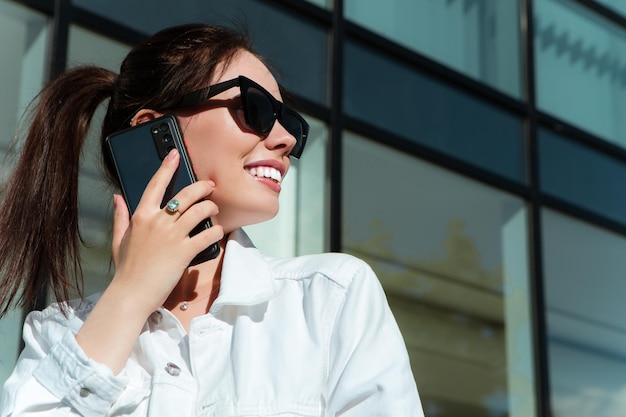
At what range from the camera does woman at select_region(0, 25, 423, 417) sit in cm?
193

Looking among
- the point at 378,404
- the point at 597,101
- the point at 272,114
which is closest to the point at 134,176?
the point at 272,114

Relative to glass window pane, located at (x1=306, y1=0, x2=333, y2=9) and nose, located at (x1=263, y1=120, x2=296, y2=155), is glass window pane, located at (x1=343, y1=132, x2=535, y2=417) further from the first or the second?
nose, located at (x1=263, y1=120, x2=296, y2=155)

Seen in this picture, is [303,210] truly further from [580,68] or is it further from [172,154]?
[172,154]

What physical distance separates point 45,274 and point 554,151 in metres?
4.47

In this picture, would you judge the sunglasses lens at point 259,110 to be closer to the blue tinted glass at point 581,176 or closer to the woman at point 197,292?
the woman at point 197,292

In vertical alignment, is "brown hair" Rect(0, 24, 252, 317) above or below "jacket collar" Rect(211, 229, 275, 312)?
above

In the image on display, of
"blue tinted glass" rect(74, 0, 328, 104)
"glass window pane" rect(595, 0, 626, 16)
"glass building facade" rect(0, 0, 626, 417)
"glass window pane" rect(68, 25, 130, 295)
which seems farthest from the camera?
"glass window pane" rect(595, 0, 626, 16)

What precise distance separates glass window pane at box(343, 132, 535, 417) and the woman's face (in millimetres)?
2875

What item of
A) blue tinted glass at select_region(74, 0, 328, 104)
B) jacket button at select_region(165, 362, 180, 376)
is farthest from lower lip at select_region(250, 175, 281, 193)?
blue tinted glass at select_region(74, 0, 328, 104)

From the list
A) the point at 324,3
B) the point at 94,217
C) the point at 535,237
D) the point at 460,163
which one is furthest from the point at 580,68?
the point at 94,217

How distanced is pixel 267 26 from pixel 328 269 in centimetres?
314

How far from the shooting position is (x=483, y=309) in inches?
225

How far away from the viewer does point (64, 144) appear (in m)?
2.47

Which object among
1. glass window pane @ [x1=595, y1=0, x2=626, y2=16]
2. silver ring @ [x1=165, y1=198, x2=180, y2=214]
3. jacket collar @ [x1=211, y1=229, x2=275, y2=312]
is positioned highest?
glass window pane @ [x1=595, y1=0, x2=626, y2=16]
